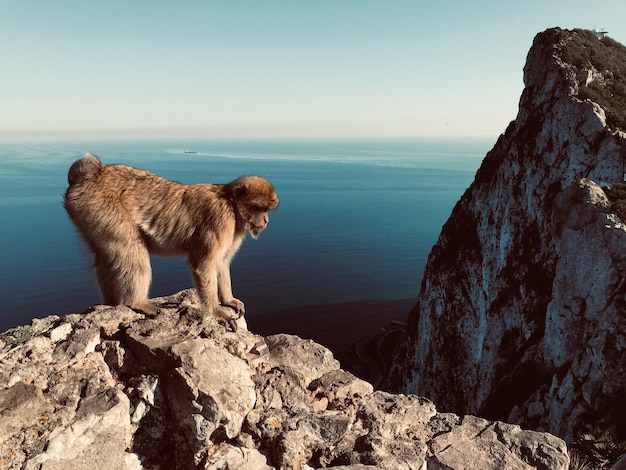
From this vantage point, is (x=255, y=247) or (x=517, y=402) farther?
(x=255, y=247)

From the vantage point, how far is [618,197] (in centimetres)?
1819

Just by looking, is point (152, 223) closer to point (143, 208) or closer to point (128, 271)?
point (143, 208)

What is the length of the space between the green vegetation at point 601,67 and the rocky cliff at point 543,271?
0.12 m

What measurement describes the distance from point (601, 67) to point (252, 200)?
31.9m

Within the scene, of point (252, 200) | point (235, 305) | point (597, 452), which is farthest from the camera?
point (597, 452)

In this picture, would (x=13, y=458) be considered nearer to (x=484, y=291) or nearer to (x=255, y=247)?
(x=484, y=291)

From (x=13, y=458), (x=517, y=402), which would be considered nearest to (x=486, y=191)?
(x=517, y=402)

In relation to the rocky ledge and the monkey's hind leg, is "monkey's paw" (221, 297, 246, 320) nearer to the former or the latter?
the rocky ledge

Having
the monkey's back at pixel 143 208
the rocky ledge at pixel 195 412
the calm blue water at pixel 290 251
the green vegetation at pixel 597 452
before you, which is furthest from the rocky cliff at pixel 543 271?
the calm blue water at pixel 290 251

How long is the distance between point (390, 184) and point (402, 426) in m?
144

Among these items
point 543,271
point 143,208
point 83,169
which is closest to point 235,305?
point 143,208

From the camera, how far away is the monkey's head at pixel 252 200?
5.80 meters

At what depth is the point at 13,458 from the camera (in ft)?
10.2

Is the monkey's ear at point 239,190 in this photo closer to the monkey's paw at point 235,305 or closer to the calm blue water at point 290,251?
the monkey's paw at point 235,305
